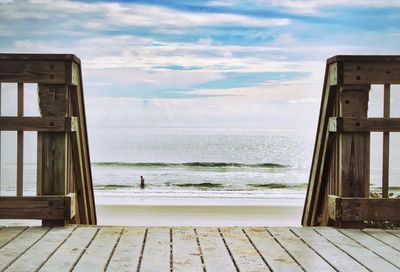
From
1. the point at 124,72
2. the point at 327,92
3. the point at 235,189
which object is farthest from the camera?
the point at 124,72

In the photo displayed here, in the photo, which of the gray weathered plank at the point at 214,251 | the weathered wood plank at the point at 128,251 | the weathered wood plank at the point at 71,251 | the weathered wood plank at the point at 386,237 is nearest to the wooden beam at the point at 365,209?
the weathered wood plank at the point at 386,237

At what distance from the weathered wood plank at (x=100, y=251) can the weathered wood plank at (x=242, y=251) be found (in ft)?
2.64

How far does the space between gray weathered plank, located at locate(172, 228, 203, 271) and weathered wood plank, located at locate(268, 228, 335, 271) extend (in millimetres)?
619

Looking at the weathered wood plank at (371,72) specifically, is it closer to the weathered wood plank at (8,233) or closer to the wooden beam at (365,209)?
the wooden beam at (365,209)

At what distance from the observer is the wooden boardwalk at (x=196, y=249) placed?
3.38 meters

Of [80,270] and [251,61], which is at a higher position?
[251,61]

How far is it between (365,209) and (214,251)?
4.79ft

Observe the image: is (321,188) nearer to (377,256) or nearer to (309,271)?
(377,256)

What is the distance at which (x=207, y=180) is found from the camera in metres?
22.1

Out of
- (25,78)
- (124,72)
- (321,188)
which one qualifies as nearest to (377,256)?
(321,188)

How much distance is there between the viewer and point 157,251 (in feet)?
12.3

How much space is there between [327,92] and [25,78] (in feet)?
8.09

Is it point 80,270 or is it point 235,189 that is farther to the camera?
point 235,189

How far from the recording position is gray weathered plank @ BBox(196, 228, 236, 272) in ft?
11.1
